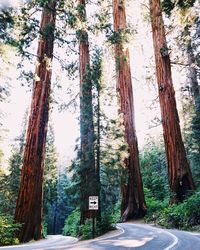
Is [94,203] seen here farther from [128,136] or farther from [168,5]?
[128,136]

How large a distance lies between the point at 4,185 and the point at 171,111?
55.3 ft

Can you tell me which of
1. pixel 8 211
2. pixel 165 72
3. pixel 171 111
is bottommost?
pixel 8 211

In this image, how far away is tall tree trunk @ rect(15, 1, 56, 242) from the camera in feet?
40.1

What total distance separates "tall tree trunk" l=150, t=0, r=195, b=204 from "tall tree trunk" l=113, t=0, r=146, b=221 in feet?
6.59

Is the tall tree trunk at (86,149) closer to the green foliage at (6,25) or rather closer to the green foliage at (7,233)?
the green foliage at (7,233)

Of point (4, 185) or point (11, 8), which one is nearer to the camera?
point (11, 8)

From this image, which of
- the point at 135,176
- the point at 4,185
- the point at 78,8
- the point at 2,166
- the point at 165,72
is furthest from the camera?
the point at 4,185

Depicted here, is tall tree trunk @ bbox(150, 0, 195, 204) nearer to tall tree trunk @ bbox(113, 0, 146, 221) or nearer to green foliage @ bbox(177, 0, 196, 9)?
tall tree trunk @ bbox(113, 0, 146, 221)

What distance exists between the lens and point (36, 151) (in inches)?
513

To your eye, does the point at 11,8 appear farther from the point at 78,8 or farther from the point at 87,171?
the point at 87,171

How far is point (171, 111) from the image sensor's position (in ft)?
60.0

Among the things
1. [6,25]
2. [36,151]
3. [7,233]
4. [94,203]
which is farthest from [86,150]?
[6,25]

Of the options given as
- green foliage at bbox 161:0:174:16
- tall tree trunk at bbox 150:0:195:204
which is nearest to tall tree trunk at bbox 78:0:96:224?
green foliage at bbox 161:0:174:16

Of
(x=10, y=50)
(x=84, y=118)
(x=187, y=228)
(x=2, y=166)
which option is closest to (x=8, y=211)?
(x=2, y=166)
